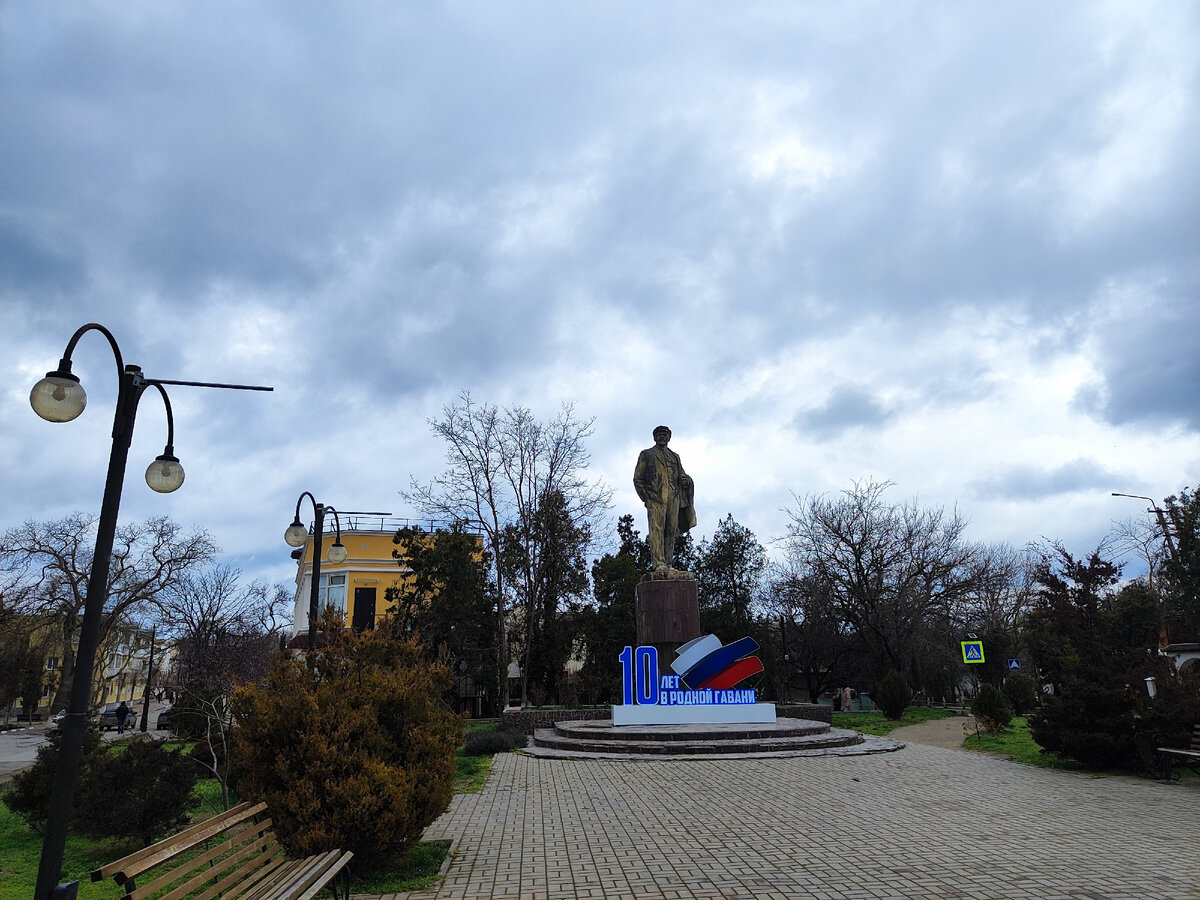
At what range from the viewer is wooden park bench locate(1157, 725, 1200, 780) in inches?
393

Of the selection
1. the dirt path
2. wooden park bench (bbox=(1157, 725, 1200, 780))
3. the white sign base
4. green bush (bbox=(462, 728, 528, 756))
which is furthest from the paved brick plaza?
the dirt path

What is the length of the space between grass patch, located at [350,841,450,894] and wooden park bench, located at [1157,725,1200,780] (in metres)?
9.66

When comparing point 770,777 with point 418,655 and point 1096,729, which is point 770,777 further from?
point 418,655

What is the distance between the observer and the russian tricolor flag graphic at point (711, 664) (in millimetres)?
15172

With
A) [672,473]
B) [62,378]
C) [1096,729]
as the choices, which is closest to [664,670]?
[672,473]

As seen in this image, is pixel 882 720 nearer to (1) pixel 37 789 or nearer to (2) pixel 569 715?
(2) pixel 569 715

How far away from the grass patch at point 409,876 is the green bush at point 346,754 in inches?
4.3

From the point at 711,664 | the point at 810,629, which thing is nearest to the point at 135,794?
the point at 711,664

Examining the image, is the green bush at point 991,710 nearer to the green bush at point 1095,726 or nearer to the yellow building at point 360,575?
the green bush at point 1095,726

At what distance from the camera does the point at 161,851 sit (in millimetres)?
3621

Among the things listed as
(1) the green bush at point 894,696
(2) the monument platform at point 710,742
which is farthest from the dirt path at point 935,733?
(2) the monument platform at point 710,742

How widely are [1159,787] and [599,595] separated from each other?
915 inches

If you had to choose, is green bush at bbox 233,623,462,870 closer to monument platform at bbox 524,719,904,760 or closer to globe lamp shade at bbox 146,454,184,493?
globe lamp shade at bbox 146,454,184,493

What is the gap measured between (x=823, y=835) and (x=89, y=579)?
6.66m
